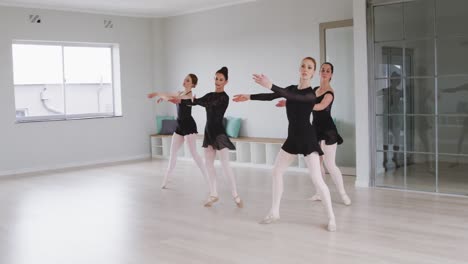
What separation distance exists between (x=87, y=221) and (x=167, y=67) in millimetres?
5625

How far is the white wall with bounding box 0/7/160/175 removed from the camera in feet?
27.9

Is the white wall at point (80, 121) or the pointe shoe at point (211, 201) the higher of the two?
the white wall at point (80, 121)

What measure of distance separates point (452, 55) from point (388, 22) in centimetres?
85

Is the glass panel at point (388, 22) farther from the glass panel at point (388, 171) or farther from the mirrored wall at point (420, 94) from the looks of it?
the glass panel at point (388, 171)

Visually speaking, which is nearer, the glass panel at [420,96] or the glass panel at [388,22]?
the glass panel at [420,96]

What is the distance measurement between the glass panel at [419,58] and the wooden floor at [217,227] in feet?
4.61

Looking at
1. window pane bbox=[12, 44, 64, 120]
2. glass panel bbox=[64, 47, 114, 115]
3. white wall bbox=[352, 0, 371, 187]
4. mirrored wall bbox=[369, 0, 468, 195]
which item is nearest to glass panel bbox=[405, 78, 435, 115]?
mirrored wall bbox=[369, 0, 468, 195]

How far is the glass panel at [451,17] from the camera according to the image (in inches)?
236

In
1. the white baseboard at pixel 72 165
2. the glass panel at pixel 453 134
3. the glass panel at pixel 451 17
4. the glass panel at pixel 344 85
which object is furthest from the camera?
the white baseboard at pixel 72 165

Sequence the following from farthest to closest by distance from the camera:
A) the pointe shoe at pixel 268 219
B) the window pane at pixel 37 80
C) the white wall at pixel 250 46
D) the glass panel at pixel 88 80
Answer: the glass panel at pixel 88 80, the window pane at pixel 37 80, the white wall at pixel 250 46, the pointe shoe at pixel 268 219

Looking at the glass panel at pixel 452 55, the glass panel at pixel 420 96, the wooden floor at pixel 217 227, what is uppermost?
the glass panel at pixel 452 55

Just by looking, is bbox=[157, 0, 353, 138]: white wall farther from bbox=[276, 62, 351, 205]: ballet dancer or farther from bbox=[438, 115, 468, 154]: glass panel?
bbox=[276, 62, 351, 205]: ballet dancer

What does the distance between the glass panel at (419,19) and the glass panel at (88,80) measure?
18.5 ft

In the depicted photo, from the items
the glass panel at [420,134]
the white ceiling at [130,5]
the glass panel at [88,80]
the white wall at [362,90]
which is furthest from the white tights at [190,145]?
the glass panel at [88,80]
